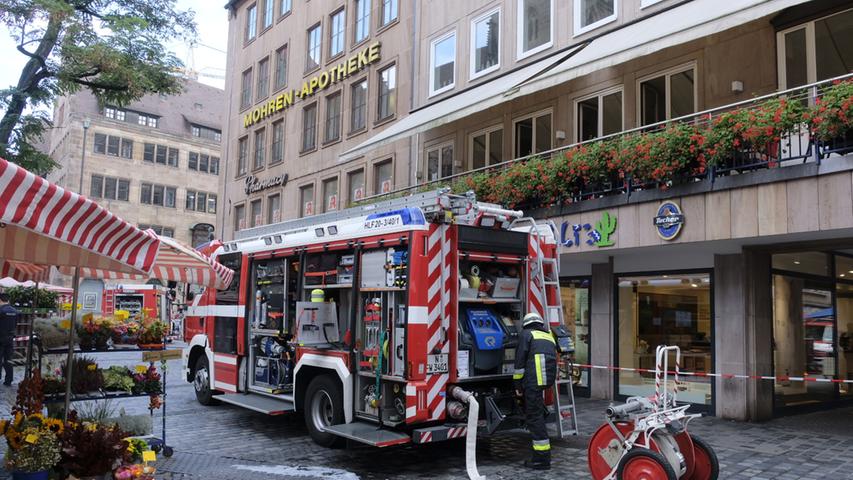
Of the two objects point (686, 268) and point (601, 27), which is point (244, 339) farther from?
point (601, 27)

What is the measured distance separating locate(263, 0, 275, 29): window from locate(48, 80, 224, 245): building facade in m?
28.7

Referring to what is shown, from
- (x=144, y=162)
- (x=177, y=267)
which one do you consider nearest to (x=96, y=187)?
(x=144, y=162)

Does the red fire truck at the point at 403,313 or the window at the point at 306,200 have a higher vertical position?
the window at the point at 306,200

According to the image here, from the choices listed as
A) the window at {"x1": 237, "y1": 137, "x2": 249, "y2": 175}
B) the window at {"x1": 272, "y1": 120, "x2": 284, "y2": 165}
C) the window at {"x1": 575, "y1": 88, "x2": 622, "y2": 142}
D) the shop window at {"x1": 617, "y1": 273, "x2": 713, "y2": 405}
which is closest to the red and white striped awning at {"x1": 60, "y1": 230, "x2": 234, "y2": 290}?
the shop window at {"x1": 617, "y1": 273, "x2": 713, "y2": 405}

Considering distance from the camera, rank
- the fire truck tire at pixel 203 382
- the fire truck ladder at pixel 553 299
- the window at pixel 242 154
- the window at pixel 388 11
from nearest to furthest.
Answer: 1. the fire truck ladder at pixel 553 299
2. the fire truck tire at pixel 203 382
3. the window at pixel 388 11
4. the window at pixel 242 154

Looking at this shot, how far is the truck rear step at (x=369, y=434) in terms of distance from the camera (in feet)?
24.5

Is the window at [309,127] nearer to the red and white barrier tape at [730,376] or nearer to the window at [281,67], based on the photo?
the window at [281,67]

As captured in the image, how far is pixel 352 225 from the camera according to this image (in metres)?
8.90

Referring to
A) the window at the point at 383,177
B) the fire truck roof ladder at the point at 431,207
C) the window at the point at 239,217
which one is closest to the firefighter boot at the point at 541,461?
the fire truck roof ladder at the point at 431,207

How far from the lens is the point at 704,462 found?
648 cm

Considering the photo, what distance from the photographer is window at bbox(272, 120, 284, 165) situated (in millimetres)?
26719

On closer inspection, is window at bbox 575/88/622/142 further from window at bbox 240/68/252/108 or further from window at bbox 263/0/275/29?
window at bbox 240/68/252/108

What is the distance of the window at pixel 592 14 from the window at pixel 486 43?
2.46 metres

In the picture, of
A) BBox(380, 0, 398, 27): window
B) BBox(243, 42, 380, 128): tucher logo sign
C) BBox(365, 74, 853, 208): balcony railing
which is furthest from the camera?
BBox(243, 42, 380, 128): tucher logo sign
